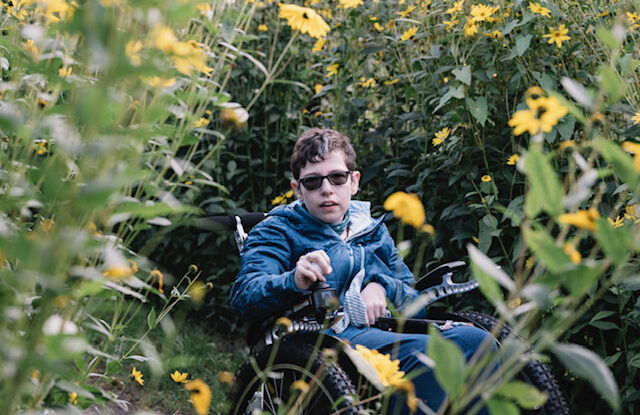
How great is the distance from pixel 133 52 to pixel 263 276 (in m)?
1.29

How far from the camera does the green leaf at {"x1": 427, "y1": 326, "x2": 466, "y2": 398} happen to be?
0.72 meters

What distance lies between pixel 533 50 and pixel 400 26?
0.90m

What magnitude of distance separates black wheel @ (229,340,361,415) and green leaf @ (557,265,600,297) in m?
0.85

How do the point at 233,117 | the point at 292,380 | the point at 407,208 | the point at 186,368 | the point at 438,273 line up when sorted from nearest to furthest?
the point at 407,208 < the point at 233,117 < the point at 292,380 < the point at 438,273 < the point at 186,368

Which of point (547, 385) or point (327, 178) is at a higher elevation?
point (327, 178)

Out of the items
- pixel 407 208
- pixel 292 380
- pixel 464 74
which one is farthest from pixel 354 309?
pixel 407 208

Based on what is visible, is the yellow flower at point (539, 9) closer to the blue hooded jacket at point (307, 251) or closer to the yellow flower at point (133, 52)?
the blue hooded jacket at point (307, 251)

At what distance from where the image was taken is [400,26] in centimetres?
339

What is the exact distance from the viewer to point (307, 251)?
2318mm

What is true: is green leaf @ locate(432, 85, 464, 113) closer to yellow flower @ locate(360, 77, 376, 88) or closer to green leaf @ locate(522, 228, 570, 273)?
yellow flower @ locate(360, 77, 376, 88)

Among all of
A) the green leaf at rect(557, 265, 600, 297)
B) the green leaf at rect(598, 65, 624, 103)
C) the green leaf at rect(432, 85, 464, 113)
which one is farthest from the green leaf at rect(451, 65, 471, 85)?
the green leaf at rect(557, 265, 600, 297)

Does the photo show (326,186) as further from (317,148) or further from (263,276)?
(263,276)

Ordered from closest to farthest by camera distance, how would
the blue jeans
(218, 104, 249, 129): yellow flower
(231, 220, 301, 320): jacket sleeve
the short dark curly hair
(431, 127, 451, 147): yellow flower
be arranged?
1. (218, 104, 249, 129): yellow flower
2. the blue jeans
3. (231, 220, 301, 320): jacket sleeve
4. the short dark curly hair
5. (431, 127, 451, 147): yellow flower

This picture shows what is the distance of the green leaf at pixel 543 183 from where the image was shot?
28.2 inches
